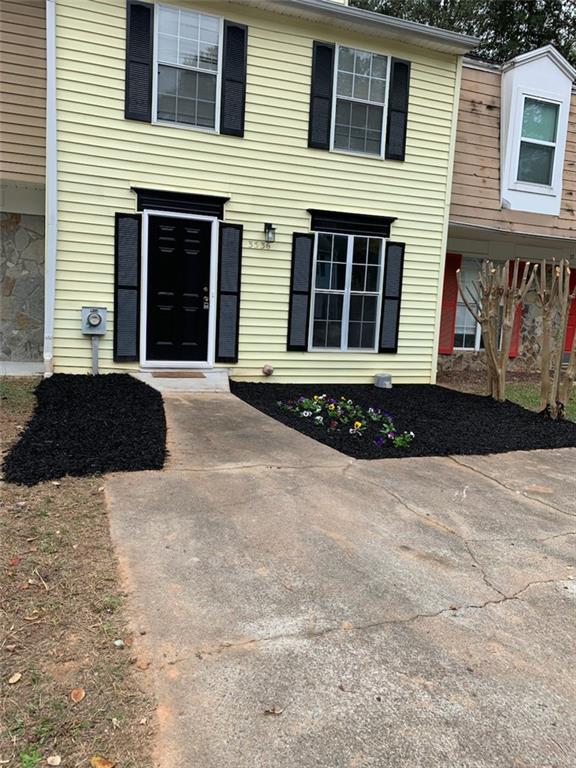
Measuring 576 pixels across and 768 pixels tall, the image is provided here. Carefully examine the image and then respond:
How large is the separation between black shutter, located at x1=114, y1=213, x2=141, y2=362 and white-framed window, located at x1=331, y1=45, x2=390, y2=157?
10.2 ft

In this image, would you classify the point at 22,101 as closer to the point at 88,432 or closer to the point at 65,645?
the point at 88,432

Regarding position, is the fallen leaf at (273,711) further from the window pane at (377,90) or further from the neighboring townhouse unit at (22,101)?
the window pane at (377,90)

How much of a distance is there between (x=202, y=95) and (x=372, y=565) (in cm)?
661

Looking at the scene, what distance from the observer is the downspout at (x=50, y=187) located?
6820 millimetres

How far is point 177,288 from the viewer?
7812mm

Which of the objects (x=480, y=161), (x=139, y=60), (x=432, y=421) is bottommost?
(x=432, y=421)

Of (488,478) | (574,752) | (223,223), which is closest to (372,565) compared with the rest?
(574,752)

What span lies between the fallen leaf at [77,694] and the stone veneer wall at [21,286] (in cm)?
769

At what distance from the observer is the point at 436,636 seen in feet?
8.36

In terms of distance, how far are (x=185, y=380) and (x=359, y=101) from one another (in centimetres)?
464

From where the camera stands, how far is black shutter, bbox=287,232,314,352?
826 cm

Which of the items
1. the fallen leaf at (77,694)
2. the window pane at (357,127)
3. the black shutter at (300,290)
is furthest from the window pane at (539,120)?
the fallen leaf at (77,694)

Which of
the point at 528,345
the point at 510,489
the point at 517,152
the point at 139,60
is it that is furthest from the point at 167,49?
the point at 528,345

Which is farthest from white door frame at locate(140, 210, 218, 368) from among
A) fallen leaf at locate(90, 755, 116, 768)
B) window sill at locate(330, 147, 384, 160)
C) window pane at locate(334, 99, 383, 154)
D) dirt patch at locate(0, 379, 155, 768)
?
fallen leaf at locate(90, 755, 116, 768)
